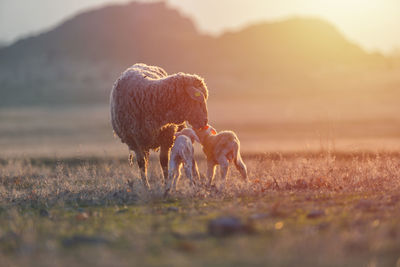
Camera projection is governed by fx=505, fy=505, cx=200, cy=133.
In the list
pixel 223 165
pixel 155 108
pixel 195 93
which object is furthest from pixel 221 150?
pixel 155 108

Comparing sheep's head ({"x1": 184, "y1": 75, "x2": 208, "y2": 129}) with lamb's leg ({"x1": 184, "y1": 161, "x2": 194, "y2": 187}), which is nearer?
lamb's leg ({"x1": 184, "y1": 161, "x2": 194, "y2": 187})

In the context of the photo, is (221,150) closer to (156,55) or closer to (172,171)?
(172,171)

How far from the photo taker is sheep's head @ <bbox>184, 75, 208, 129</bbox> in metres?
9.34

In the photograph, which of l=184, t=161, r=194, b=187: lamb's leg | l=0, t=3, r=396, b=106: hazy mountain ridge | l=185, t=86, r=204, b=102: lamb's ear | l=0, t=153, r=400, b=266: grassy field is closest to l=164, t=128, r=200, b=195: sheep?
l=184, t=161, r=194, b=187: lamb's leg

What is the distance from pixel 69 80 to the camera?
103 m

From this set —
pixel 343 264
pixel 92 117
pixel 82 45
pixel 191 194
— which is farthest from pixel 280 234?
pixel 82 45

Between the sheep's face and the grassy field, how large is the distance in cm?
129

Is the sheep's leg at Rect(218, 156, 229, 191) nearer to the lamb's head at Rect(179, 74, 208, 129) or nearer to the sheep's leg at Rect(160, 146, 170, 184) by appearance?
the lamb's head at Rect(179, 74, 208, 129)

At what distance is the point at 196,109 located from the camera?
31.0 ft

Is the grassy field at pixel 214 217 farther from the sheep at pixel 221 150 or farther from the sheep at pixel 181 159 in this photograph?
the sheep at pixel 181 159

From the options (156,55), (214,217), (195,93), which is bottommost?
(214,217)

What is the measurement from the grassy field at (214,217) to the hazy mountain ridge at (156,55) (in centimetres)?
7566

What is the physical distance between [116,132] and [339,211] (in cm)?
538

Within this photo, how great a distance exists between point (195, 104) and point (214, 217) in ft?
10.8
